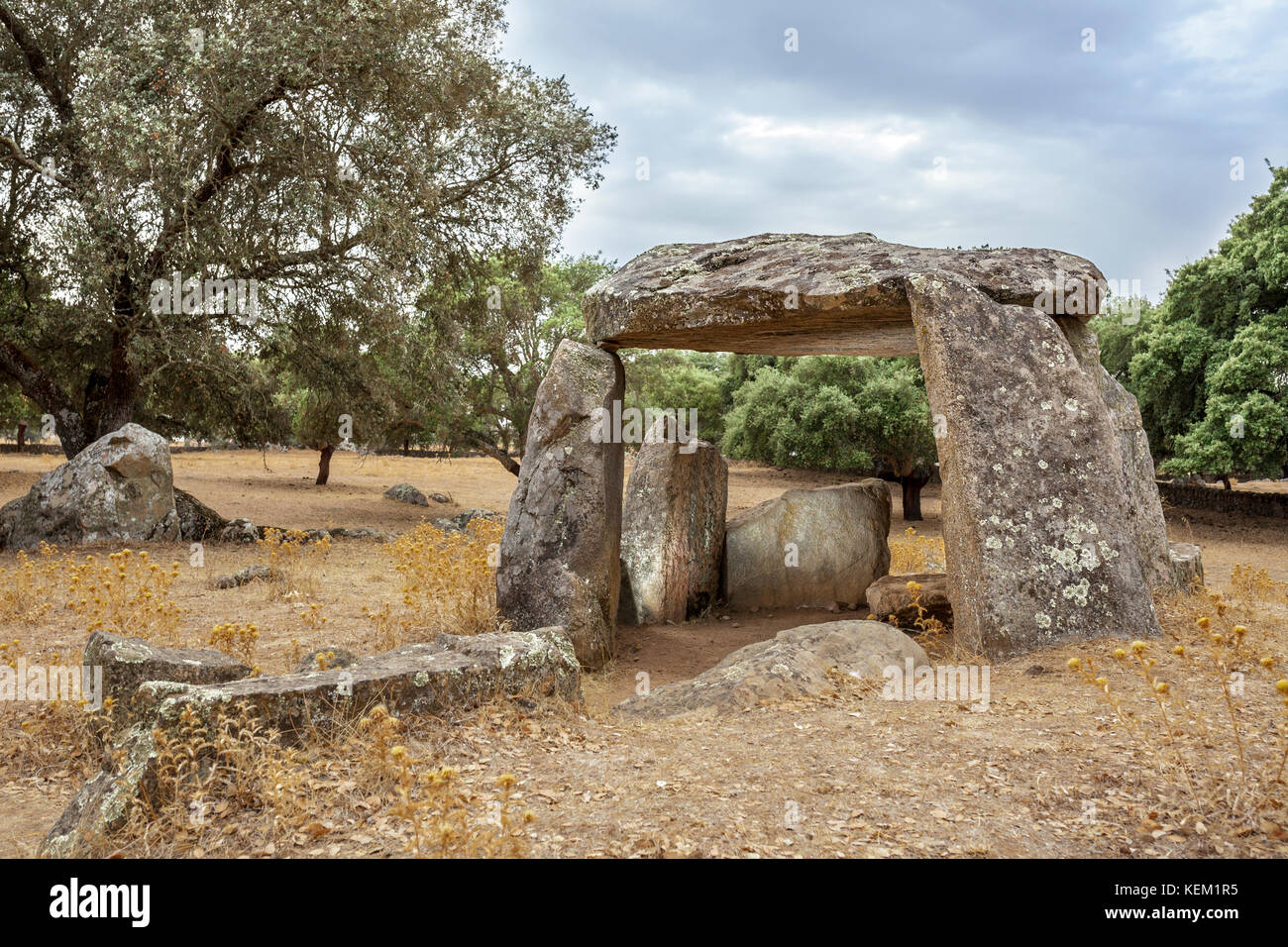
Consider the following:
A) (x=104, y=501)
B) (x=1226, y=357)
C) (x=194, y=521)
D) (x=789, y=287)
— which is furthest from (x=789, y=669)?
(x=1226, y=357)

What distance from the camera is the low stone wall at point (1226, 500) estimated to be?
22000 mm

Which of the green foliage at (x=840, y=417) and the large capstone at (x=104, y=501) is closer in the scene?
the large capstone at (x=104, y=501)

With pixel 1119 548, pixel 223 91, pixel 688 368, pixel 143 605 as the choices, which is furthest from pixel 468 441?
pixel 1119 548

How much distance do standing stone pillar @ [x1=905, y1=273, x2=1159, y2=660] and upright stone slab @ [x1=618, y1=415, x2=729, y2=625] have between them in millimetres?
3556

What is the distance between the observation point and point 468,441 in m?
22.2

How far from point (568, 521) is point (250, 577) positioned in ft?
15.9

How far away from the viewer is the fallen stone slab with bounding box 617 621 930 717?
6164mm

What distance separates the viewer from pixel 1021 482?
7.32m

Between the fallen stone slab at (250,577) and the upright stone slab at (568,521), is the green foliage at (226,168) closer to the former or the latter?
the fallen stone slab at (250,577)

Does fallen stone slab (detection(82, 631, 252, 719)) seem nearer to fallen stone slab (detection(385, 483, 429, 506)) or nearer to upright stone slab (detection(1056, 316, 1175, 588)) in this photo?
upright stone slab (detection(1056, 316, 1175, 588))

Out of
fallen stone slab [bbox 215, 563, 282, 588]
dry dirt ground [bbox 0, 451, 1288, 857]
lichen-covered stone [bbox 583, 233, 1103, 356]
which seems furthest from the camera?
fallen stone slab [bbox 215, 563, 282, 588]

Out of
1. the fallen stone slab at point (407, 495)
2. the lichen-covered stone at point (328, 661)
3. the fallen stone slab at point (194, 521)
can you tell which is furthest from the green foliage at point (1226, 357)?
the fallen stone slab at point (194, 521)

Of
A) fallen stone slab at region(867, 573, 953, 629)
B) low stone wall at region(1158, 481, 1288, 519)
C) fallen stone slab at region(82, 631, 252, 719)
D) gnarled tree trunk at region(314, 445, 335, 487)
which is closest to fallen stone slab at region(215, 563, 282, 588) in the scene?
fallen stone slab at region(82, 631, 252, 719)

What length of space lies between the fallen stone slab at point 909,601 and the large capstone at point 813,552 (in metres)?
1.77
